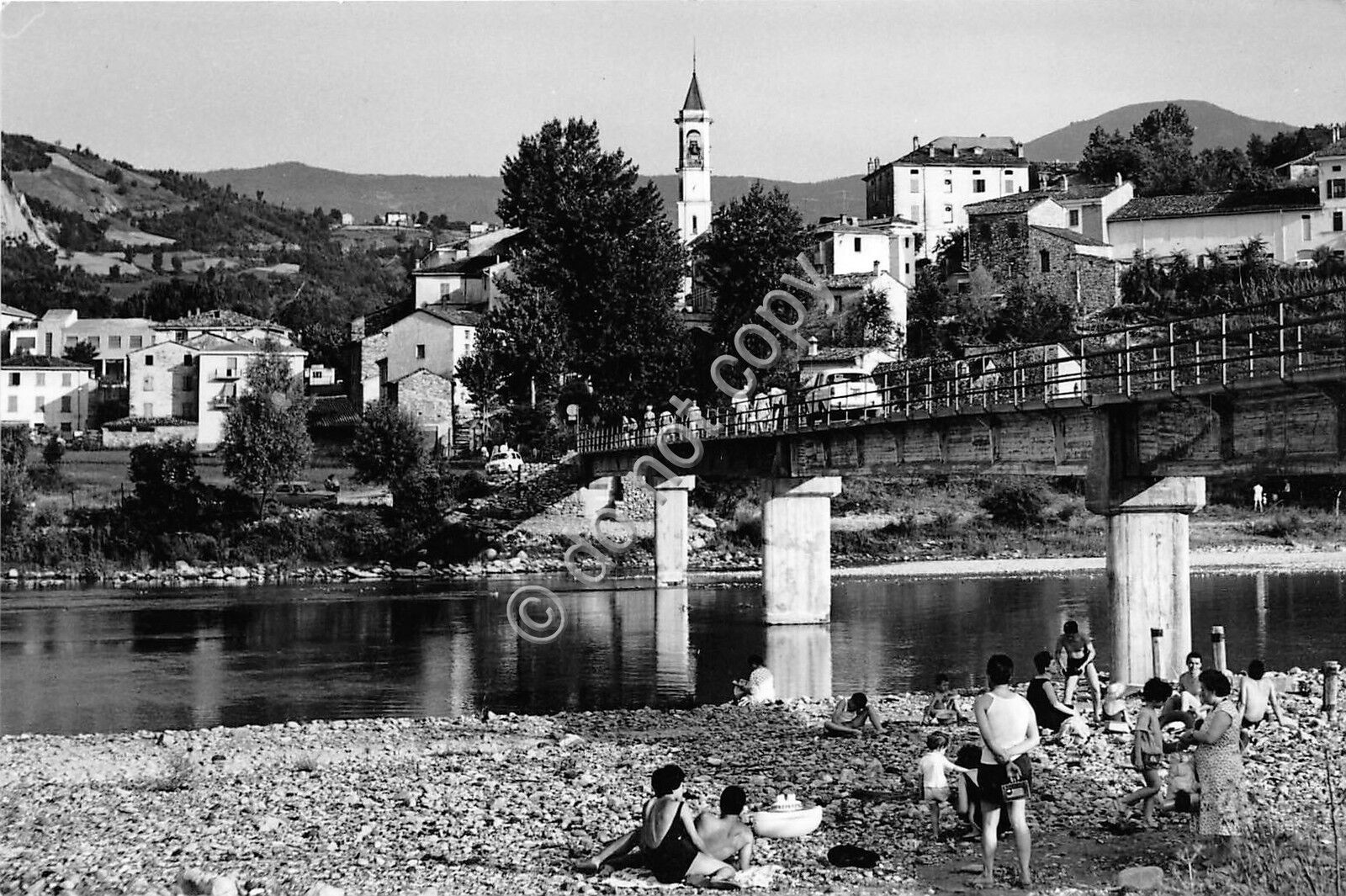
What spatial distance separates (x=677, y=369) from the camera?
7919 centimetres

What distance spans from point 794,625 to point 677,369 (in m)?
33.8

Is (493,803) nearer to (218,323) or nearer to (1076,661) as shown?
(1076,661)

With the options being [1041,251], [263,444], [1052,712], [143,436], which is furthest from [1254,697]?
[143,436]

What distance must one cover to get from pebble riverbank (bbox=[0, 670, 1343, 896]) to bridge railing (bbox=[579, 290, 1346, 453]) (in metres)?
5.54

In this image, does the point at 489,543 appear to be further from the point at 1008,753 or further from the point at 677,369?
the point at 1008,753

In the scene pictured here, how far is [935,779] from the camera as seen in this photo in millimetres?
17078

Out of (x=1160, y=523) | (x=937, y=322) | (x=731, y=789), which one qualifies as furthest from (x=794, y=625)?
(x=937, y=322)

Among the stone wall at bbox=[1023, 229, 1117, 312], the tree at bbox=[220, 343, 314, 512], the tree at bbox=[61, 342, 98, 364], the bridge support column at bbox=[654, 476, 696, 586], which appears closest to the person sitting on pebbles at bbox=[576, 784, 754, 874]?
the bridge support column at bbox=[654, 476, 696, 586]

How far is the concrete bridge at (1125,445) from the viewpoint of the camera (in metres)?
25.5

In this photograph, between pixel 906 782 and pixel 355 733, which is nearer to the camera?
pixel 906 782

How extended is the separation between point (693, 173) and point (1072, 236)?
52944mm

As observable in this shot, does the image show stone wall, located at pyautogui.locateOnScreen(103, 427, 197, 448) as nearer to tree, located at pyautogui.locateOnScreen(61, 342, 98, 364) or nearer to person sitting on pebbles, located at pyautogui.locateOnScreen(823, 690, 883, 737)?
tree, located at pyautogui.locateOnScreen(61, 342, 98, 364)

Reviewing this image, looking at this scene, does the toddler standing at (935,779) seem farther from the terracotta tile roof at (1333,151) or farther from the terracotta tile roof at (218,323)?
the terracotta tile roof at (218,323)

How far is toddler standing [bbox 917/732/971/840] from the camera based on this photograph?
16.7m
